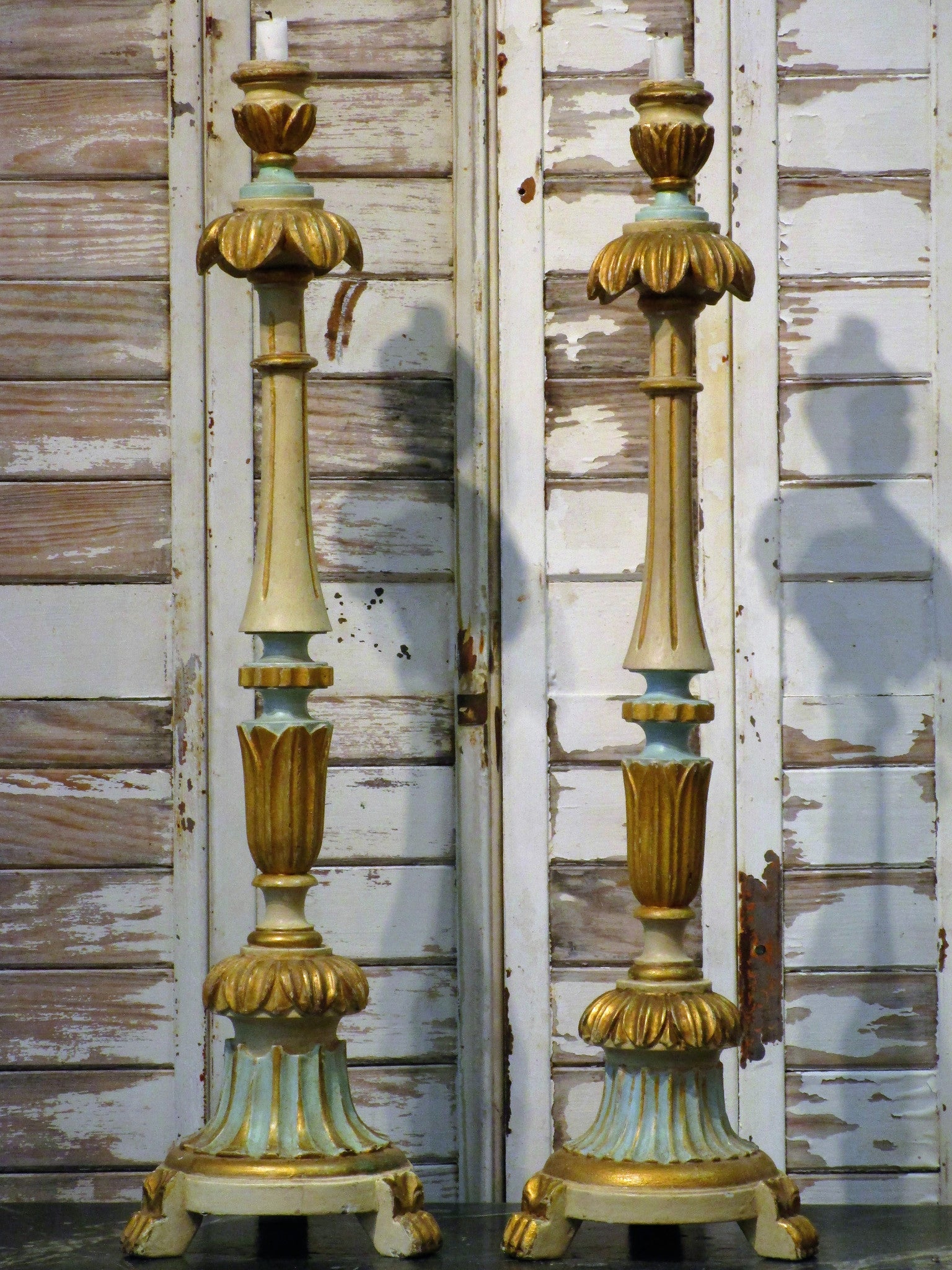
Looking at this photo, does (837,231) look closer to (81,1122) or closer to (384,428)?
(384,428)

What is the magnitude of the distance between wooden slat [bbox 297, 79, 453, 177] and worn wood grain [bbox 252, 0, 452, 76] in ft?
Result: 0.05

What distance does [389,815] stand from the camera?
161cm

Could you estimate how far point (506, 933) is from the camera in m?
1.60

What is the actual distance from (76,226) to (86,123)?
110 millimetres

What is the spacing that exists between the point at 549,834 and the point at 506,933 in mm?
111

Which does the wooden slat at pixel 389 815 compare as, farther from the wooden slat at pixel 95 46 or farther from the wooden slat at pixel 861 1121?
the wooden slat at pixel 95 46

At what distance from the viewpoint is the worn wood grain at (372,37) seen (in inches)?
64.2

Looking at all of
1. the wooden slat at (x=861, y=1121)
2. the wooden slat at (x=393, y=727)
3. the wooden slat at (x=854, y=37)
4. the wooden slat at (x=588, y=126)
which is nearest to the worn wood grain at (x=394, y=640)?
the wooden slat at (x=393, y=727)

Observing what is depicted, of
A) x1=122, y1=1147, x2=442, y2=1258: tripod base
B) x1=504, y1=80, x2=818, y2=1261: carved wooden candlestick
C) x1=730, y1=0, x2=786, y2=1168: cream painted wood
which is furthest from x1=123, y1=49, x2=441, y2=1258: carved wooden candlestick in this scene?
x1=730, y1=0, x2=786, y2=1168: cream painted wood

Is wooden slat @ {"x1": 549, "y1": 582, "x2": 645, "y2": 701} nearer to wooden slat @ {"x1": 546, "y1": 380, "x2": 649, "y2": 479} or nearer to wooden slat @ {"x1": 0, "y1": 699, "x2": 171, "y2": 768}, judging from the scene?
wooden slat @ {"x1": 546, "y1": 380, "x2": 649, "y2": 479}

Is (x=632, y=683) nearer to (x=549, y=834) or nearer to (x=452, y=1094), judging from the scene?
(x=549, y=834)

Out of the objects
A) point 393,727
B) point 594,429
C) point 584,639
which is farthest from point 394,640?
point 594,429

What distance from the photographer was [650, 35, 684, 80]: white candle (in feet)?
4.15

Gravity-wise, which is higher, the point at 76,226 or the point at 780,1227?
the point at 76,226
